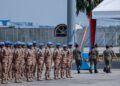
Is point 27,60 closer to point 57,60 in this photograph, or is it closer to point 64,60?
point 57,60

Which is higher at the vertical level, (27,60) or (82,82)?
(27,60)

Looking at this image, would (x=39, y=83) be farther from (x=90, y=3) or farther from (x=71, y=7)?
(x=90, y=3)

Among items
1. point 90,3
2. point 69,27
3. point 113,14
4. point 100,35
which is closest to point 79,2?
point 90,3

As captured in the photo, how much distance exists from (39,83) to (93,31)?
12375mm

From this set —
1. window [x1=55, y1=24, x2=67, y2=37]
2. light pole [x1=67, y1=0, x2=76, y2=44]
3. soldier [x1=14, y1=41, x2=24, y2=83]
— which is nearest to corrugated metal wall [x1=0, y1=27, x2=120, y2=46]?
light pole [x1=67, y1=0, x2=76, y2=44]

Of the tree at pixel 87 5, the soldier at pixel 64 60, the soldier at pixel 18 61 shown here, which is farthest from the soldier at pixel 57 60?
the tree at pixel 87 5

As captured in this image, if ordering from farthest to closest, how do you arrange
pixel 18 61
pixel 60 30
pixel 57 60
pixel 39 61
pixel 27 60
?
pixel 60 30, pixel 57 60, pixel 39 61, pixel 27 60, pixel 18 61

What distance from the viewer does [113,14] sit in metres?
32.9

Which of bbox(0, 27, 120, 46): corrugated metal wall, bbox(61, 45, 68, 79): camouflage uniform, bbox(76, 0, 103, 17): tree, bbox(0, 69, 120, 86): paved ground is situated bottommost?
bbox(0, 69, 120, 86): paved ground

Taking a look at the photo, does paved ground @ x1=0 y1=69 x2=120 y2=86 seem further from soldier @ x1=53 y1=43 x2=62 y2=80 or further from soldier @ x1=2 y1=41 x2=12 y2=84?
soldier @ x1=53 y1=43 x2=62 y2=80

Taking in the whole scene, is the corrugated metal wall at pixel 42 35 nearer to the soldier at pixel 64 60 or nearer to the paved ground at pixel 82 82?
the soldier at pixel 64 60

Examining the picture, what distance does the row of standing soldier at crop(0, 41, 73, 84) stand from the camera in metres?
24.3

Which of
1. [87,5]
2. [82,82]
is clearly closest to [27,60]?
[82,82]

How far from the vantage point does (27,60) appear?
82.1 feet
